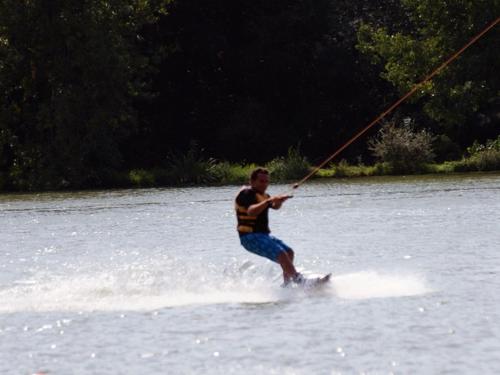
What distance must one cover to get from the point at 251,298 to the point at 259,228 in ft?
2.88

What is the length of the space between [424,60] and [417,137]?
397cm

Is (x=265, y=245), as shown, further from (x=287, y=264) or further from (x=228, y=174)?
(x=228, y=174)

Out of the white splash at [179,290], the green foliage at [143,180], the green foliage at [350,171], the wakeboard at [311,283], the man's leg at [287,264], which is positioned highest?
the man's leg at [287,264]

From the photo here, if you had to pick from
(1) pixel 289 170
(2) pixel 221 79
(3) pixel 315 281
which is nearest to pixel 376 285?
(3) pixel 315 281

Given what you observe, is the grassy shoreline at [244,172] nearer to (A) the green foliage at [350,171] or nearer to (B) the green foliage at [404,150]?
(A) the green foliage at [350,171]

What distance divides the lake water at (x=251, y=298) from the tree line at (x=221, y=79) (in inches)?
706

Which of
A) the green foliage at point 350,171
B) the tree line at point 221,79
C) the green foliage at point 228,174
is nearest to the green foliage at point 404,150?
the green foliage at point 350,171

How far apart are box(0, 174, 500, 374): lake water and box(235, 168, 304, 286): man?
1.12 feet

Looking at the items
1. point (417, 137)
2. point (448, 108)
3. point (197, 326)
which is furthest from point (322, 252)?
point (448, 108)

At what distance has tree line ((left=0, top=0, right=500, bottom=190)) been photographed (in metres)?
47.0

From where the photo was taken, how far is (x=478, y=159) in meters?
45.8

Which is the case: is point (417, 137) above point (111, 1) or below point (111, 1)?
below

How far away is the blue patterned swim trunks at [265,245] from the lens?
15766 millimetres

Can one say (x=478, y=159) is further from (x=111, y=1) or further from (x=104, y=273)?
(x=104, y=273)
